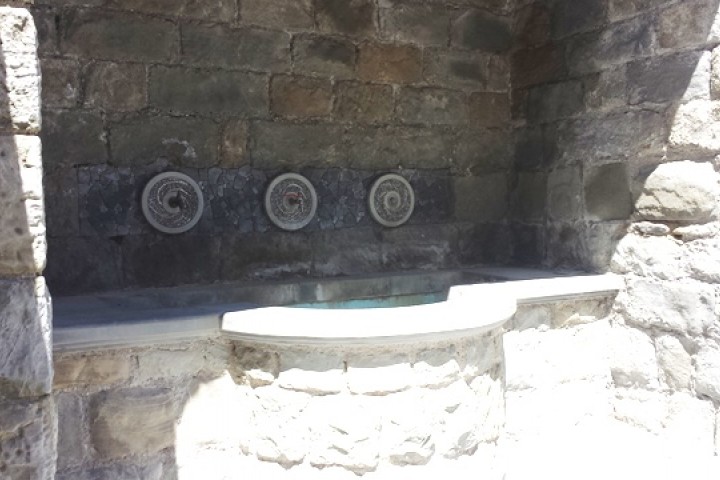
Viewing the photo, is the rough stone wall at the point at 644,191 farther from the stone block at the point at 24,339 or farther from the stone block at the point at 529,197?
the stone block at the point at 24,339

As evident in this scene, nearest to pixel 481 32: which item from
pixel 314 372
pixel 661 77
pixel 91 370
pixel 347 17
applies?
pixel 347 17

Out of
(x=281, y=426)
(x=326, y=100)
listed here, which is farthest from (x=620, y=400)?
(x=326, y=100)

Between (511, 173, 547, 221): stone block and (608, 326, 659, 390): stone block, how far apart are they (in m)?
0.84

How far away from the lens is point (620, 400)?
3.39m

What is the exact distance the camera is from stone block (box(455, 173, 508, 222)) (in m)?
4.11

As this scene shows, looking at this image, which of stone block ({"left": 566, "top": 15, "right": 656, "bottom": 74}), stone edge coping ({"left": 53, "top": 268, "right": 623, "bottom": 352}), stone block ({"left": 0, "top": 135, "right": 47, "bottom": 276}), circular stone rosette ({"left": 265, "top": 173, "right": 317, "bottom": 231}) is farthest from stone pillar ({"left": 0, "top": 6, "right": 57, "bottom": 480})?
stone block ({"left": 566, "top": 15, "right": 656, "bottom": 74})

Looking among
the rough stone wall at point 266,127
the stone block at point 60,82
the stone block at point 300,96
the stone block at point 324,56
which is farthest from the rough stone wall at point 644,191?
the stone block at point 60,82

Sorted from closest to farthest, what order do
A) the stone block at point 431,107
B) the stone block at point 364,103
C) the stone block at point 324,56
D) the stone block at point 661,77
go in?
1. the stone block at point 661,77
2. the stone block at point 324,56
3. the stone block at point 364,103
4. the stone block at point 431,107

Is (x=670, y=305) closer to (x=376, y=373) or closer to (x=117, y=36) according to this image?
(x=376, y=373)

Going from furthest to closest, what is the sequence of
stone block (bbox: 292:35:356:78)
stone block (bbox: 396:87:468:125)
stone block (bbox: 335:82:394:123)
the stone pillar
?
stone block (bbox: 396:87:468:125) → stone block (bbox: 335:82:394:123) → stone block (bbox: 292:35:356:78) → the stone pillar

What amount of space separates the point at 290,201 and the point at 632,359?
1.82 metres

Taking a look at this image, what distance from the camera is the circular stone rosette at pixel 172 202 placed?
328 centimetres

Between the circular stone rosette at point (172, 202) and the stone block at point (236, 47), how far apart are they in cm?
58

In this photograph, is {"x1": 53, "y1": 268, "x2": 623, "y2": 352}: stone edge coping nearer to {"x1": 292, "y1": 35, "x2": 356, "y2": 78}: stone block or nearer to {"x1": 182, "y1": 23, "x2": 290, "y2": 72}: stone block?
{"x1": 182, "y1": 23, "x2": 290, "y2": 72}: stone block
